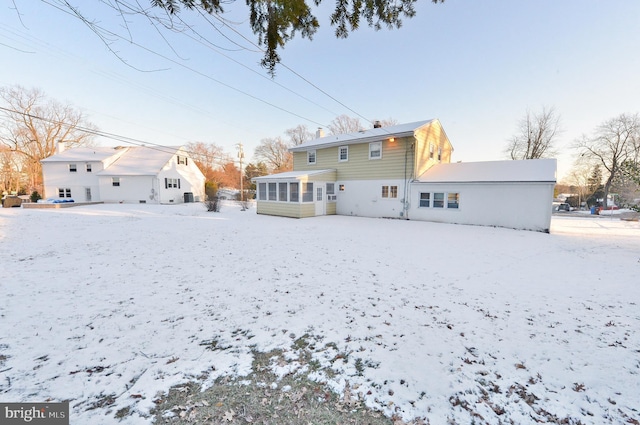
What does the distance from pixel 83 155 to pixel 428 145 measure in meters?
33.1

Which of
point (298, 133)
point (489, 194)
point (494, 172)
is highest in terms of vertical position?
point (298, 133)

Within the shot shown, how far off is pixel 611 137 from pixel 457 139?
26.7 meters

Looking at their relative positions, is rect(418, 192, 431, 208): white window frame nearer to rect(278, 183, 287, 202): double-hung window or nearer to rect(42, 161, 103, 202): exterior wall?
rect(278, 183, 287, 202): double-hung window

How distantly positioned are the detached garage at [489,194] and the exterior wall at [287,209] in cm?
621

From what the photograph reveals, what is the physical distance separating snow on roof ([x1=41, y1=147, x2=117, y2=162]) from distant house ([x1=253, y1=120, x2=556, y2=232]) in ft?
66.2

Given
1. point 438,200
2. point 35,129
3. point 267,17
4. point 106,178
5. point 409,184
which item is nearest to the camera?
point 267,17

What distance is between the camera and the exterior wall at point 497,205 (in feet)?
37.4

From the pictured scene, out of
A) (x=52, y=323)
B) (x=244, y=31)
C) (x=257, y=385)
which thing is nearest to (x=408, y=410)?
Answer: (x=257, y=385)

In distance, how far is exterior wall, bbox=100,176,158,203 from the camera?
24.3 metres

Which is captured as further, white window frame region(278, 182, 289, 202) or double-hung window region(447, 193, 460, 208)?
white window frame region(278, 182, 289, 202)

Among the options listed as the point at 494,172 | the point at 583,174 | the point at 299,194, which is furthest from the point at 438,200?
the point at 583,174

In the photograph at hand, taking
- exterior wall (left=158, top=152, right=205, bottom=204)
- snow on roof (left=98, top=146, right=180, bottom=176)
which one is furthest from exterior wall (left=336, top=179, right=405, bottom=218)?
snow on roof (left=98, top=146, right=180, bottom=176)

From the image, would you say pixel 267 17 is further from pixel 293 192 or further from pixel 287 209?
pixel 287 209

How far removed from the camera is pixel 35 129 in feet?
98.7
